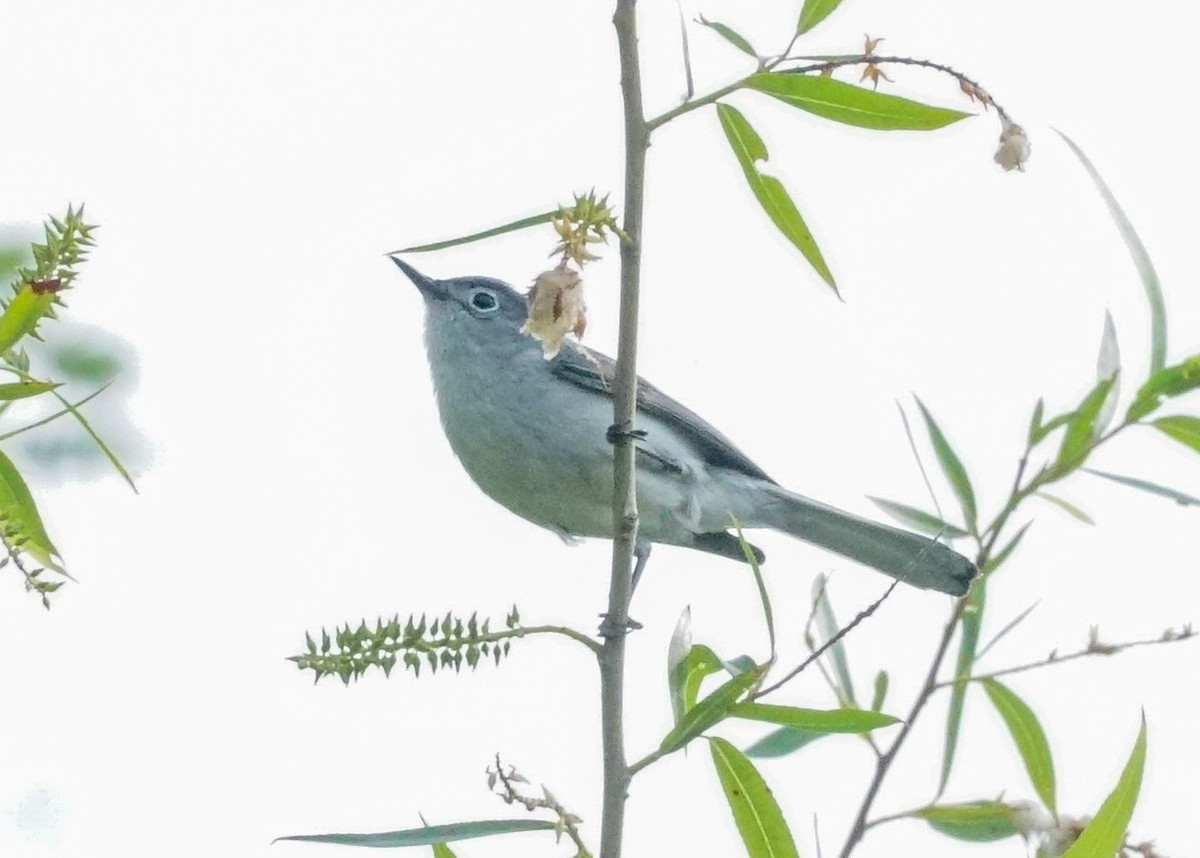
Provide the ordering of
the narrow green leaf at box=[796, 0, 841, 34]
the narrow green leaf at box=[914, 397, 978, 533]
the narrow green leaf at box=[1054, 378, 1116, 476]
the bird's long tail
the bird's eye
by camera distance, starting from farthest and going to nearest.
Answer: the bird's eye < the bird's long tail < the narrow green leaf at box=[914, 397, 978, 533] < the narrow green leaf at box=[1054, 378, 1116, 476] < the narrow green leaf at box=[796, 0, 841, 34]

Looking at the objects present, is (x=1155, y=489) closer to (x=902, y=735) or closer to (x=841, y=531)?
(x=902, y=735)

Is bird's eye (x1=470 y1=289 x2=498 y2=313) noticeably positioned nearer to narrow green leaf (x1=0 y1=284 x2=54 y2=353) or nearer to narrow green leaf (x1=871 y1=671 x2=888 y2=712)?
narrow green leaf (x1=871 y1=671 x2=888 y2=712)

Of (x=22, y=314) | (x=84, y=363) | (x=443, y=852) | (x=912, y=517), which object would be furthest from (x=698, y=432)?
(x=22, y=314)

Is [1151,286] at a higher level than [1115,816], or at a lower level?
higher

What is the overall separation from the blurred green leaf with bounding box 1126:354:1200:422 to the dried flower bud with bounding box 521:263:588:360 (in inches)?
48.7

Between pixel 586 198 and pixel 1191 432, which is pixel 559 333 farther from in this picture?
pixel 1191 432

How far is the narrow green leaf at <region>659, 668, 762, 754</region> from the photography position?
83.3 inches

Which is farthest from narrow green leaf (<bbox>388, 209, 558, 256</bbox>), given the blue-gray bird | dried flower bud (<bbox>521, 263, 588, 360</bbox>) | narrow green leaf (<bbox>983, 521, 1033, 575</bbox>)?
the blue-gray bird

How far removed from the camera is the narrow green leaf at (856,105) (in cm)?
217

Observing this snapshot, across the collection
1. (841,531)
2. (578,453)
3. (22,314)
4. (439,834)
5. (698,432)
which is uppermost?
(698,432)

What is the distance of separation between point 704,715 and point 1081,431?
979 millimetres

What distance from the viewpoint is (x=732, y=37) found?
2193mm

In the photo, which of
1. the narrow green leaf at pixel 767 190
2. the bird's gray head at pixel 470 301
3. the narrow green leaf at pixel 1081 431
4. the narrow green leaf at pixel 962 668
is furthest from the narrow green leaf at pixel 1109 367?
the bird's gray head at pixel 470 301

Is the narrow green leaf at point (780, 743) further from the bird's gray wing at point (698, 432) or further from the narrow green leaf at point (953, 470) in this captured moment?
the bird's gray wing at point (698, 432)
